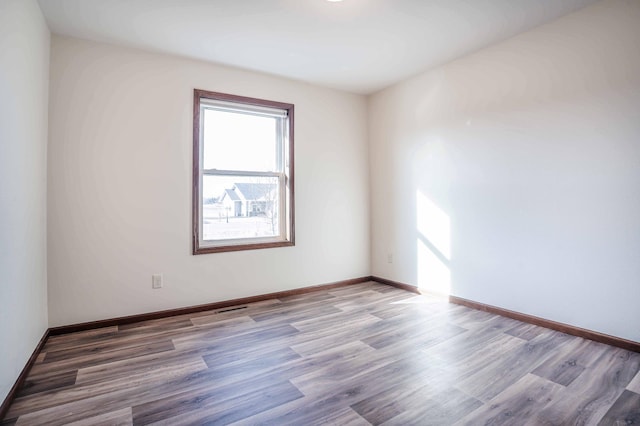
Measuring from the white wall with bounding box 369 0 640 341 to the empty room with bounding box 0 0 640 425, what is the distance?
0.02m

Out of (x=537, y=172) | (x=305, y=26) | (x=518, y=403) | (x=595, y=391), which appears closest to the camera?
(x=518, y=403)

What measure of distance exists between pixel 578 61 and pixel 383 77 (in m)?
1.80

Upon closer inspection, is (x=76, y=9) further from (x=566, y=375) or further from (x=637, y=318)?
(x=637, y=318)

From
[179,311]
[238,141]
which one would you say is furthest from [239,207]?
[179,311]

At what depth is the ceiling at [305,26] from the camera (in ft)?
7.69

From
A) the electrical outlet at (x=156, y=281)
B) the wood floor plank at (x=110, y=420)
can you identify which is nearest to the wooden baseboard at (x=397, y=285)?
the electrical outlet at (x=156, y=281)

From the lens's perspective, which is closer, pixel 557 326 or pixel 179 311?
pixel 557 326

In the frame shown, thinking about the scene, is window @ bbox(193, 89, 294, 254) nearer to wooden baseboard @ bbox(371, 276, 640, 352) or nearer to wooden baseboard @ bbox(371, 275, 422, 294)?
wooden baseboard @ bbox(371, 275, 422, 294)

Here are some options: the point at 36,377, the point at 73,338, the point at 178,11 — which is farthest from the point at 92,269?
the point at 178,11

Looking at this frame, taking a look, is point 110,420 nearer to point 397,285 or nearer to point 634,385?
point 634,385

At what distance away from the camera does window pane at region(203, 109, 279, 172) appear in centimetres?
336

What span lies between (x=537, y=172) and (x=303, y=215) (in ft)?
7.63

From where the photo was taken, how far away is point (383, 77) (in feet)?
12.3

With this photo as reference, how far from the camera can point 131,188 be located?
2.91m
